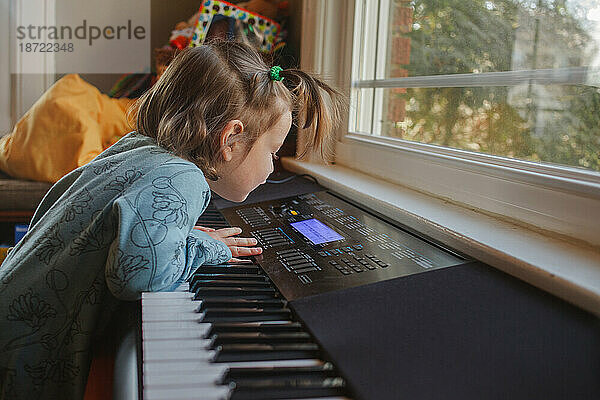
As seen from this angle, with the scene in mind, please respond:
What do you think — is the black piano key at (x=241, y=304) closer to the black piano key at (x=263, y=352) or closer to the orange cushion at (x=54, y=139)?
the black piano key at (x=263, y=352)

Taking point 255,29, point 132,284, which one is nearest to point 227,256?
point 132,284

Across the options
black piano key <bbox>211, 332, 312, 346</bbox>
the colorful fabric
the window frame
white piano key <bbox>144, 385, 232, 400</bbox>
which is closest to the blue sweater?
black piano key <bbox>211, 332, 312, 346</bbox>

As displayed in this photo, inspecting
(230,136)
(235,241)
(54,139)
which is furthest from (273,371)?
(54,139)

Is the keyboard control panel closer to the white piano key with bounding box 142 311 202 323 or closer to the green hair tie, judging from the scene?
the white piano key with bounding box 142 311 202 323

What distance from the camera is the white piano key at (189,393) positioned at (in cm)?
58

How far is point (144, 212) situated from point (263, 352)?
334 mm

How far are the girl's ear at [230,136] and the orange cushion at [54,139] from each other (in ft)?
3.43

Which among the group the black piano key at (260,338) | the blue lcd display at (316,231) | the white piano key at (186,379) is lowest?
the white piano key at (186,379)

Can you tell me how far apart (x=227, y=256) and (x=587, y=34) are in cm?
71

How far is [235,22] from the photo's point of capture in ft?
7.24

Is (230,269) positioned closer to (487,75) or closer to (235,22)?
(487,75)

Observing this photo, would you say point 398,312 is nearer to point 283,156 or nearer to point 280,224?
point 280,224

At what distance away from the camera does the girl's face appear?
4.00 ft

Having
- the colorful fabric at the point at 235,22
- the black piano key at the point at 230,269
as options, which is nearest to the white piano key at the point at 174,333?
the black piano key at the point at 230,269
